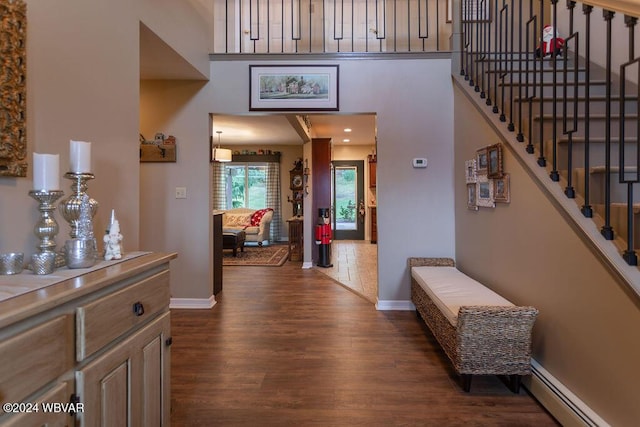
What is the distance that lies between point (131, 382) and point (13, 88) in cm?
115

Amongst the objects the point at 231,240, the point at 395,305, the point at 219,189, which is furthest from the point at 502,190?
the point at 219,189

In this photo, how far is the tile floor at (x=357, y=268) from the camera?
438 centimetres

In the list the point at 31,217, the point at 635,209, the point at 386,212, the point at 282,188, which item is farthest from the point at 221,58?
the point at 282,188

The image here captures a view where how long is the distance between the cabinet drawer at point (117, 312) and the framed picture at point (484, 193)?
228 centimetres

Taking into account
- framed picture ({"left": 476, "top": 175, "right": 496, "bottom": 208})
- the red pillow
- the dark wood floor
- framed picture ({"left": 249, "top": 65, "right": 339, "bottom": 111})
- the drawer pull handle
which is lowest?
the dark wood floor

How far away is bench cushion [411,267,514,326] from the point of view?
216 cm

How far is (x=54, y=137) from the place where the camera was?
1.53 m

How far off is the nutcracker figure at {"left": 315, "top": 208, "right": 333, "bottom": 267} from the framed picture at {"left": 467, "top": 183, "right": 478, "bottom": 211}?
10.2ft

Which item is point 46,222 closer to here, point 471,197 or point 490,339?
point 490,339

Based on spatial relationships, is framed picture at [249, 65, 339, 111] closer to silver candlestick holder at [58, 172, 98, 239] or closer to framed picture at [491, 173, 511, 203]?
framed picture at [491, 173, 511, 203]

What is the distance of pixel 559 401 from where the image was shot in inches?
69.6

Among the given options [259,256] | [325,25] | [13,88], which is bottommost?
[259,256]

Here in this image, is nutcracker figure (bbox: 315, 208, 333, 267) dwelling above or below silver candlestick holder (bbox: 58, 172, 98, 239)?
below

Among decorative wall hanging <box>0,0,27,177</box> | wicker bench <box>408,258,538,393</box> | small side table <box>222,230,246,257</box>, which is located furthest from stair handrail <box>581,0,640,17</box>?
small side table <box>222,230,246,257</box>
